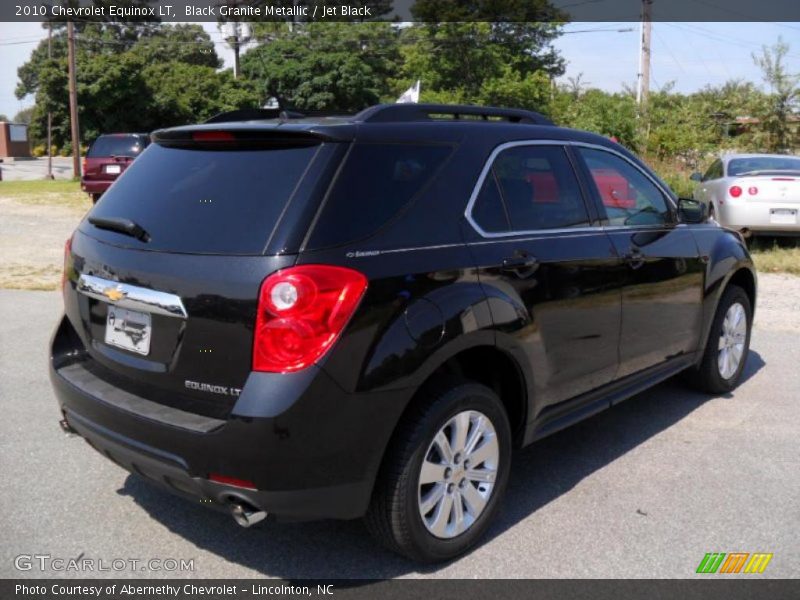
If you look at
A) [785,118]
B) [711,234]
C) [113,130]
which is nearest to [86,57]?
[113,130]

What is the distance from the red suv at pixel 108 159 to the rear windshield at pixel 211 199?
1533 centimetres

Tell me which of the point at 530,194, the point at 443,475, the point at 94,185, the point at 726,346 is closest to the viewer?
the point at 443,475

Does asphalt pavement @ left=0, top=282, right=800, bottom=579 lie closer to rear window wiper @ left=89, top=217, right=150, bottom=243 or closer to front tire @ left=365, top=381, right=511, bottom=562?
front tire @ left=365, top=381, right=511, bottom=562

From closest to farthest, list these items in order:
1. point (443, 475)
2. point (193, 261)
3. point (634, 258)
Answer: point (193, 261), point (443, 475), point (634, 258)

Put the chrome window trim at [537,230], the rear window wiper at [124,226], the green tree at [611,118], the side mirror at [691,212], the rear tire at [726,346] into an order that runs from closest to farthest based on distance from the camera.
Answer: the rear window wiper at [124,226] → the chrome window trim at [537,230] → the side mirror at [691,212] → the rear tire at [726,346] → the green tree at [611,118]

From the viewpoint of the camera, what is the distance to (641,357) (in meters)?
4.34

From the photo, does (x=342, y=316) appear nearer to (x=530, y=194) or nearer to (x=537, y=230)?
(x=537, y=230)

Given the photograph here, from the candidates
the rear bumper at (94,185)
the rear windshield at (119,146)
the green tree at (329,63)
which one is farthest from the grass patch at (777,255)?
the green tree at (329,63)

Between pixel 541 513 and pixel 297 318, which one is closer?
pixel 297 318

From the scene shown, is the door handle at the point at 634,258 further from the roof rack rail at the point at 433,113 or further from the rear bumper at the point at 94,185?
the rear bumper at the point at 94,185

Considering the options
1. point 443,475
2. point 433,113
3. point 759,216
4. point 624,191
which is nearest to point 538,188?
point 433,113

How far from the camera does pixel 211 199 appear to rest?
302 centimetres

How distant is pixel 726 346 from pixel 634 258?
1579 millimetres

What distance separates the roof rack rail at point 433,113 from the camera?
3.23 metres
